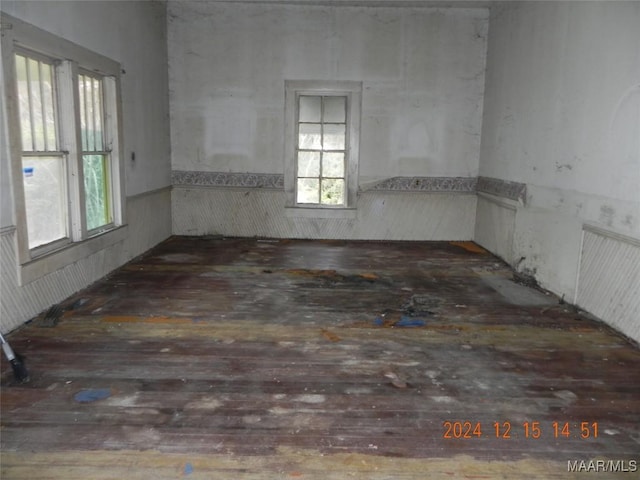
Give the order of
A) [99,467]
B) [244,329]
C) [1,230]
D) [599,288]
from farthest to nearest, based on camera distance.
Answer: [599,288] → [244,329] → [1,230] → [99,467]

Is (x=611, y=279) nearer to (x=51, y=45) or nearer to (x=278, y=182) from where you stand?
(x=278, y=182)

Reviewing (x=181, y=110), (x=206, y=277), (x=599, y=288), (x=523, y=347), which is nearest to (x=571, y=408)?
(x=523, y=347)

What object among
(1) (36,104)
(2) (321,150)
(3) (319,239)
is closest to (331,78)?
(2) (321,150)

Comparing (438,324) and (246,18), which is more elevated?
(246,18)

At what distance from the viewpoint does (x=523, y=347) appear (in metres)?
3.43

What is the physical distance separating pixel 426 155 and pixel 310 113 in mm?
1828

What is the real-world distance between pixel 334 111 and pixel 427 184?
5.76 feet

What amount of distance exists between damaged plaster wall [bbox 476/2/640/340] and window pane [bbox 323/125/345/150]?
2.12 m

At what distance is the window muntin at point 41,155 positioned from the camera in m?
3.70

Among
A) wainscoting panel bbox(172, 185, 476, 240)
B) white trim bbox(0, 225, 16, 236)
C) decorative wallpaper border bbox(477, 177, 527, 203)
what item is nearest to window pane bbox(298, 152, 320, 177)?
wainscoting panel bbox(172, 185, 476, 240)

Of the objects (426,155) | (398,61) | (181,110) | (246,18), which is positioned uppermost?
(246,18)

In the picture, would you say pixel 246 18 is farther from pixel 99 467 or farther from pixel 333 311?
pixel 99 467

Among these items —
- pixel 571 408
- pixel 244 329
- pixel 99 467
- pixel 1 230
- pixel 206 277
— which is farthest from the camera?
pixel 206 277

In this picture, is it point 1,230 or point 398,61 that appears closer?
point 1,230
